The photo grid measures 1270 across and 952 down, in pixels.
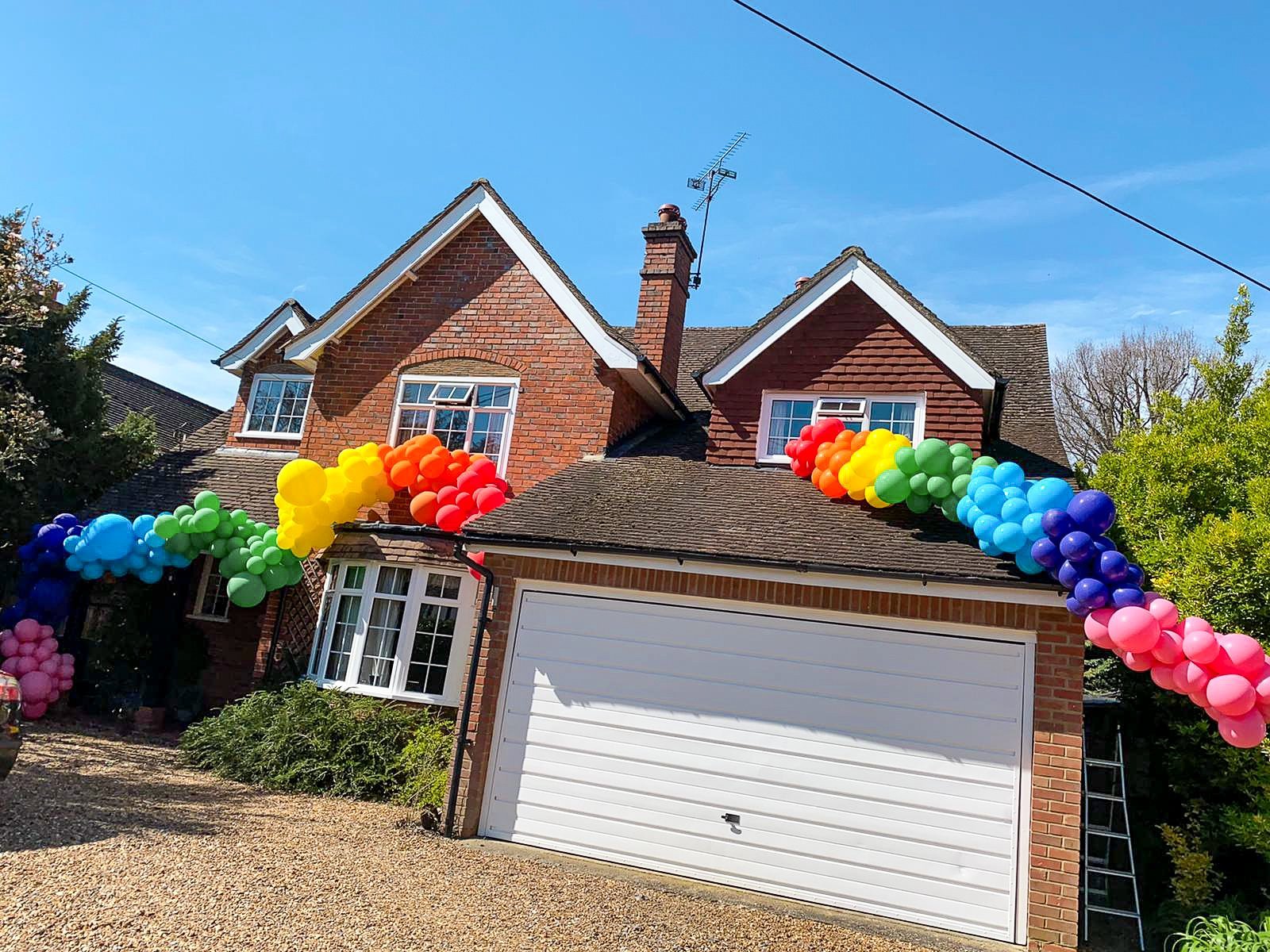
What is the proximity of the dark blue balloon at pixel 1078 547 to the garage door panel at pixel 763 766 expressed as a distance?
2.24 meters

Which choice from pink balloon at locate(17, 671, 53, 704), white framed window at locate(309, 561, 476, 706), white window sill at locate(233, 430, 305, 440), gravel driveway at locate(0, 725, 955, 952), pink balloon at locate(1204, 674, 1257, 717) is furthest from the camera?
white window sill at locate(233, 430, 305, 440)

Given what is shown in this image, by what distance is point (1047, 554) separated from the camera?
24.7ft

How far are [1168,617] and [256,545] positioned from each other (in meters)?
11.5

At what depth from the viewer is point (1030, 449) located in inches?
493

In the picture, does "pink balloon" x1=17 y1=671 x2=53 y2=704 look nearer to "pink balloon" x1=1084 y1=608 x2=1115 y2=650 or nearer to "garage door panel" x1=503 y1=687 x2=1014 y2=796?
"garage door panel" x1=503 y1=687 x2=1014 y2=796

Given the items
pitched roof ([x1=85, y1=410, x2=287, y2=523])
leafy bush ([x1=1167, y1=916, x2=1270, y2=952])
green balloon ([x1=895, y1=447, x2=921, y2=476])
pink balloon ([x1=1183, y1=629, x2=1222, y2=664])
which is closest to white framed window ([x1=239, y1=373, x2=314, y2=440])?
pitched roof ([x1=85, y1=410, x2=287, y2=523])

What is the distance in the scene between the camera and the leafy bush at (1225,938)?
21.6ft

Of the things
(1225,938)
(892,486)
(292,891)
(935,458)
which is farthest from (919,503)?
(292,891)

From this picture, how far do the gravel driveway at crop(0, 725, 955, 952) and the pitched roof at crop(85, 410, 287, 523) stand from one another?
19.2ft

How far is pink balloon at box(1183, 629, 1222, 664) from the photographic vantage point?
6910 millimetres

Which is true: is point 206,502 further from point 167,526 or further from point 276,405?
point 276,405

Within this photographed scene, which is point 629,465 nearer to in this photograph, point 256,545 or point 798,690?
point 798,690

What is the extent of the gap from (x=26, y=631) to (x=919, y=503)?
12.9m

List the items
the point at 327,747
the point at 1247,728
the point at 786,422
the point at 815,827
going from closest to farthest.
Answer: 1. the point at 1247,728
2. the point at 815,827
3. the point at 327,747
4. the point at 786,422
